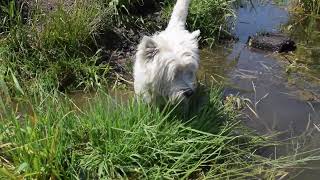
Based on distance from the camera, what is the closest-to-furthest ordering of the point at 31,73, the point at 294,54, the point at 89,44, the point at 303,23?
1. the point at 31,73
2. the point at 89,44
3. the point at 294,54
4. the point at 303,23

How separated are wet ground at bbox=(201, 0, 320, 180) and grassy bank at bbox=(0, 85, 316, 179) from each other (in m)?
0.54

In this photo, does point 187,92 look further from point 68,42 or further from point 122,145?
point 68,42

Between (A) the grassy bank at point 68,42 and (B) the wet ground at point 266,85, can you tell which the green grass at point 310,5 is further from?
(A) the grassy bank at point 68,42

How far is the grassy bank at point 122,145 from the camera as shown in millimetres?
3580

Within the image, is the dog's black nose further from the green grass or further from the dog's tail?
the green grass

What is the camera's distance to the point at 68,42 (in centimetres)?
555

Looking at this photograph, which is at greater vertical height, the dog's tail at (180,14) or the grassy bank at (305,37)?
the dog's tail at (180,14)

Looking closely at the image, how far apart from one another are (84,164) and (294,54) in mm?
4073

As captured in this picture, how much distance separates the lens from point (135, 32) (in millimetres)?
6473

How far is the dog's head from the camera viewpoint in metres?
4.07

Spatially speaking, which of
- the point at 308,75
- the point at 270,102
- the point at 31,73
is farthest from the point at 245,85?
the point at 31,73

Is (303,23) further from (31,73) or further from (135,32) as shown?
(31,73)

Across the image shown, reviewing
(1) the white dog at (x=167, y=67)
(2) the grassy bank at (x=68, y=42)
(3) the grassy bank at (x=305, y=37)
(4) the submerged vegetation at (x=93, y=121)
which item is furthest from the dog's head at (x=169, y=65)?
(3) the grassy bank at (x=305, y=37)

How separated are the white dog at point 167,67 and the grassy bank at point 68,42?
42.7 inches
